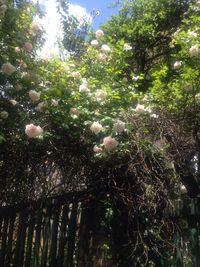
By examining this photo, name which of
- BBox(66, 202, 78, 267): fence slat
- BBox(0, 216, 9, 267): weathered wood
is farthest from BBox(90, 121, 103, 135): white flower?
BBox(0, 216, 9, 267): weathered wood

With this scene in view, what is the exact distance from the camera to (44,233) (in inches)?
162

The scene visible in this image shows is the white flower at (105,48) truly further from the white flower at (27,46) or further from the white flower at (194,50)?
the white flower at (27,46)

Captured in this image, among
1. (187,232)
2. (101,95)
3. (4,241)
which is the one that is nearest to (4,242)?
(4,241)

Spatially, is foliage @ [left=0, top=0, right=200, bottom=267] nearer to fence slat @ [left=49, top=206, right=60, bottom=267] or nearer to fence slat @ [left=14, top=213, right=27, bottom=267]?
fence slat @ [left=14, top=213, right=27, bottom=267]

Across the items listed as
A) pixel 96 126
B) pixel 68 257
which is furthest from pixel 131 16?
pixel 68 257

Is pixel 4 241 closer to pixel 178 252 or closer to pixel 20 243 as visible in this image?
pixel 20 243

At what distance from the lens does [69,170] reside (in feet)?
14.6

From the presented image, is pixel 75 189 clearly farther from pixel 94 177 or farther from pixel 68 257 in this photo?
pixel 68 257

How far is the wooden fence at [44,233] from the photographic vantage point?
Result: 13.2 feet

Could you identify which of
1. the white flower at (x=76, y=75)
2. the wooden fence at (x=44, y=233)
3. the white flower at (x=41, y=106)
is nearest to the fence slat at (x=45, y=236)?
the wooden fence at (x=44, y=233)

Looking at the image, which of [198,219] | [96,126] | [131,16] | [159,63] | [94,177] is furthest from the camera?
[131,16]

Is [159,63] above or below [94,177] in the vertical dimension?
above

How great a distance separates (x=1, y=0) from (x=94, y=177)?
87.9 inches

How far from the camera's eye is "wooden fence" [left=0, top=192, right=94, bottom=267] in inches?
158
